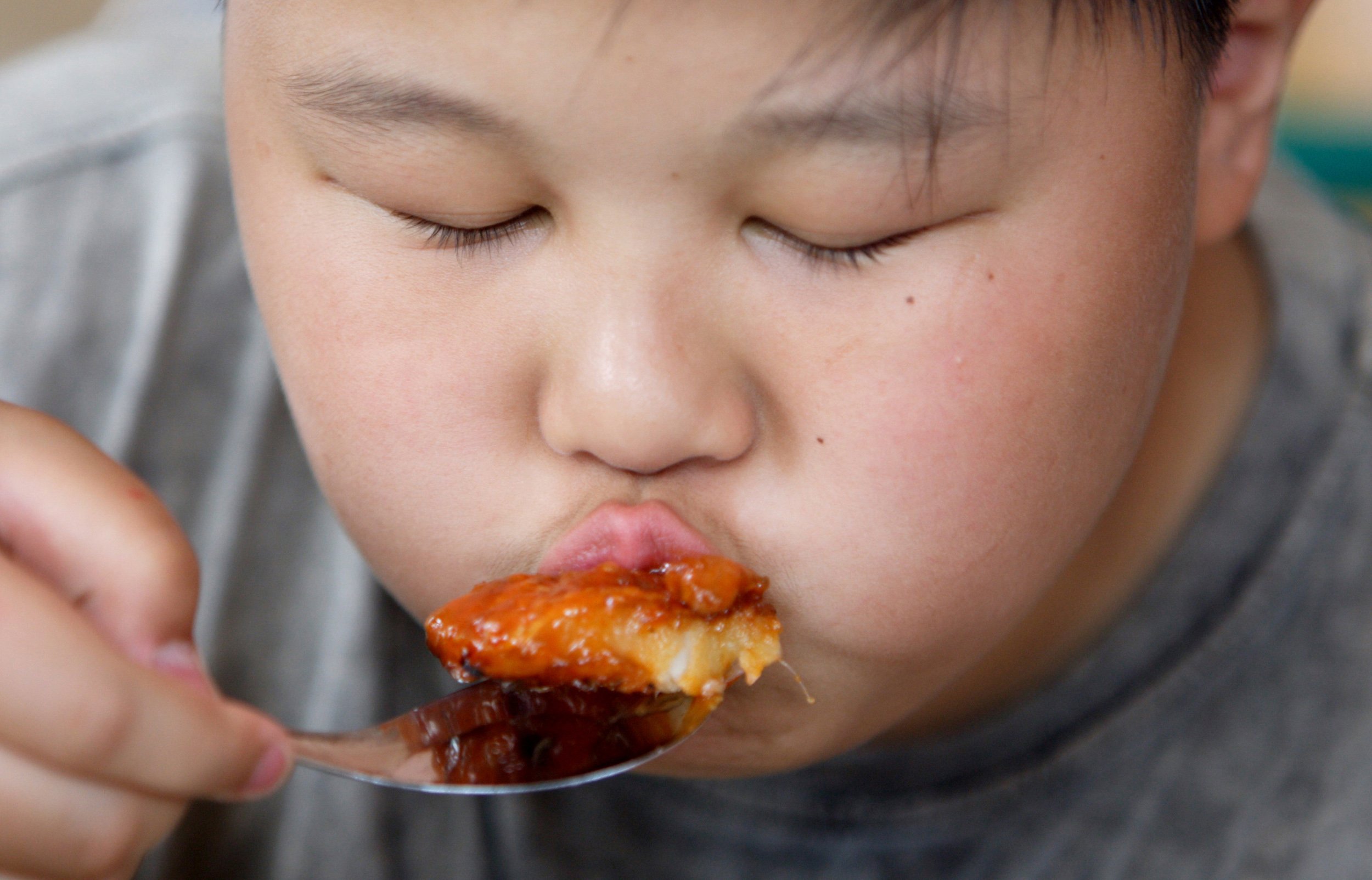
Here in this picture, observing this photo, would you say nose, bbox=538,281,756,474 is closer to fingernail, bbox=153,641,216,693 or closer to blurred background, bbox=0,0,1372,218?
fingernail, bbox=153,641,216,693

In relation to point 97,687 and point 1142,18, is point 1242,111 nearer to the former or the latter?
point 1142,18

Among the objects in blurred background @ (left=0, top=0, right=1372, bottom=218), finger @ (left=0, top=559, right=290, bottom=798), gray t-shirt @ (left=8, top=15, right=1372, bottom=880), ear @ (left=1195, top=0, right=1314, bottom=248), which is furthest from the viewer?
blurred background @ (left=0, top=0, right=1372, bottom=218)

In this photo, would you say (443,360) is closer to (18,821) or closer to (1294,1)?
(18,821)

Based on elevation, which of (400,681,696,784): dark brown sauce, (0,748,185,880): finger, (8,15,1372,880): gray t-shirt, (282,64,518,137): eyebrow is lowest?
(8,15,1372,880): gray t-shirt

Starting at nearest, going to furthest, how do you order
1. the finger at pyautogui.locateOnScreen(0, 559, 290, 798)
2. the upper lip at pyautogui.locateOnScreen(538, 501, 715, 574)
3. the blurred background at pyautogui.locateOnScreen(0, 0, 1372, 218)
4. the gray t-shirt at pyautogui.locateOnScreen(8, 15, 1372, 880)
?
1. the finger at pyautogui.locateOnScreen(0, 559, 290, 798)
2. the upper lip at pyautogui.locateOnScreen(538, 501, 715, 574)
3. the gray t-shirt at pyautogui.locateOnScreen(8, 15, 1372, 880)
4. the blurred background at pyautogui.locateOnScreen(0, 0, 1372, 218)

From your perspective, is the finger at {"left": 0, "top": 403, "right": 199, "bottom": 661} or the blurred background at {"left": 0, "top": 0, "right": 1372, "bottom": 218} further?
the blurred background at {"left": 0, "top": 0, "right": 1372, "bottom": 218}

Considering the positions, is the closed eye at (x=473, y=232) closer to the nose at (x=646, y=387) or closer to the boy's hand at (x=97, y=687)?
the nose at (x=646, y=387)

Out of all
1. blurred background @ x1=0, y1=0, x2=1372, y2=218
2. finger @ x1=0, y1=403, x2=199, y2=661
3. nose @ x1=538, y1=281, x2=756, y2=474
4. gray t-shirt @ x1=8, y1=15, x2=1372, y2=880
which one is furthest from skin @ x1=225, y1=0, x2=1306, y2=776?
blurred background @ x1=0, y1=0, x2=1372, y2=218
